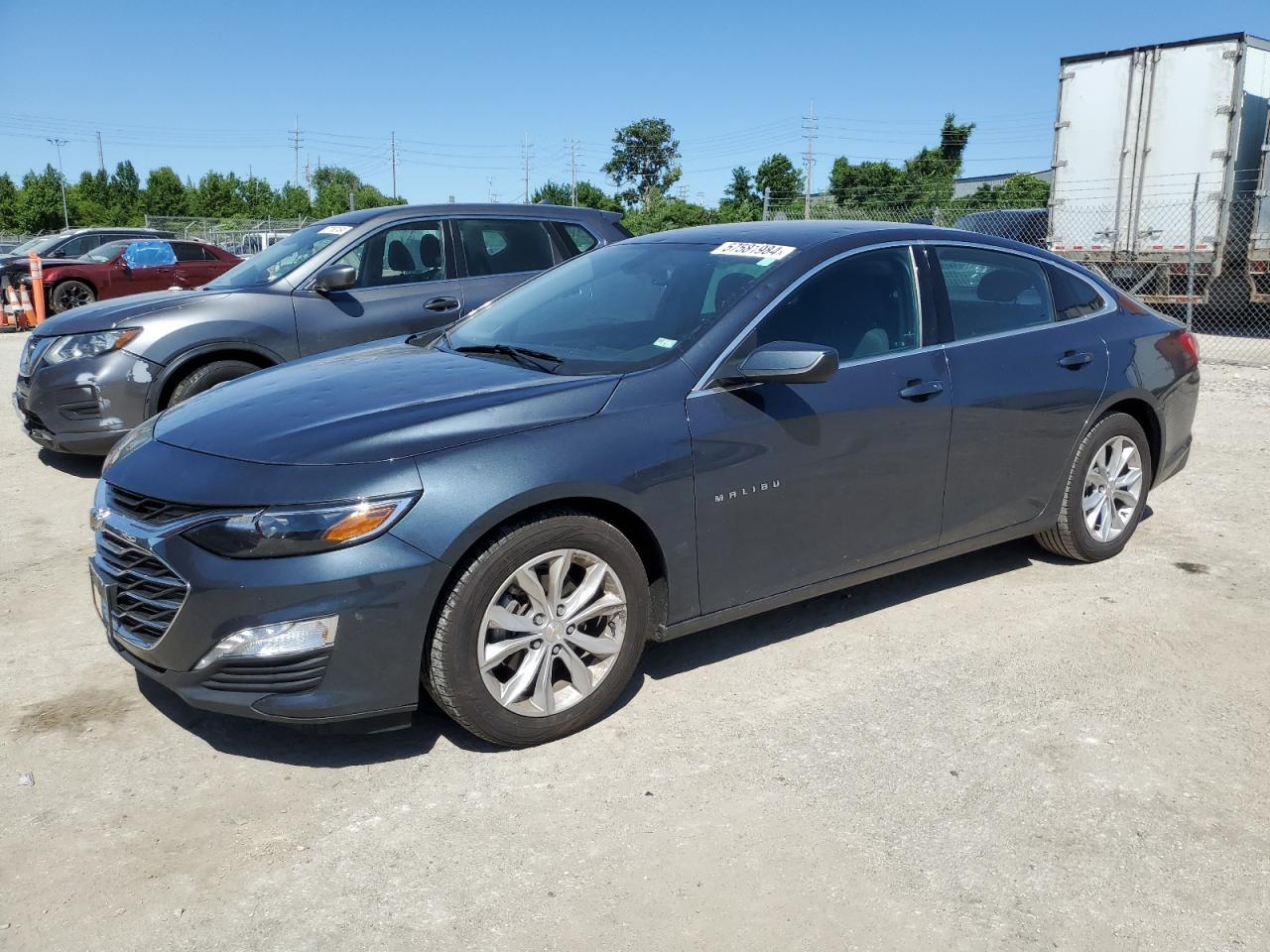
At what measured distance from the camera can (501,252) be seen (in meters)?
7.72

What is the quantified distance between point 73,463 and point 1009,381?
6.28 m

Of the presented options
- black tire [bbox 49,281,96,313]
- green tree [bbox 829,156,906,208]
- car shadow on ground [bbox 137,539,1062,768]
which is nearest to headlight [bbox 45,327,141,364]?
car shadow on ground [bbox 137,539,1062,768]

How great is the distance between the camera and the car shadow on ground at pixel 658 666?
351 cm

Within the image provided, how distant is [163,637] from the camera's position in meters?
3.19

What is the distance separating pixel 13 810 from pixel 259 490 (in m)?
1.17

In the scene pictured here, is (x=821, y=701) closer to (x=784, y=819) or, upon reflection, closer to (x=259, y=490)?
(x=784, y=819)

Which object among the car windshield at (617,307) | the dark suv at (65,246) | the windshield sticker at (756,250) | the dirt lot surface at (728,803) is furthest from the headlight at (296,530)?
the dark suv at (65,246)

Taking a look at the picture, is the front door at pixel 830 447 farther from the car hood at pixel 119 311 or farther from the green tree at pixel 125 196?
the green tree at pixel 125 196

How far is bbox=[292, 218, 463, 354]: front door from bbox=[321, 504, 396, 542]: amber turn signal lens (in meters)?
4.04

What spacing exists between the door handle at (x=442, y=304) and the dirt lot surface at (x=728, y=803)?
3.20 meters

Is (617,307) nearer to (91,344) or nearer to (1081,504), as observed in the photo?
(1081,504)

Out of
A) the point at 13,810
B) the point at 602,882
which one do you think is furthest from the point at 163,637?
the point at 602,882

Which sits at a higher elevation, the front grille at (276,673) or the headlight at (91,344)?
the headlight at (91,344)

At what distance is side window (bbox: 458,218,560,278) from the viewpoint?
25.0ft
